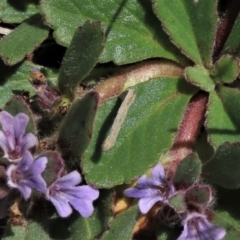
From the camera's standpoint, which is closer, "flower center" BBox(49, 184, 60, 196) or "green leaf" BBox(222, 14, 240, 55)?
"flower center" BBox(49, 184, 60, 196)

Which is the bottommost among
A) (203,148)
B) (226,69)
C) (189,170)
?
(203,148)

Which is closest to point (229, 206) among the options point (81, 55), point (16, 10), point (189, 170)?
point (189, 170)

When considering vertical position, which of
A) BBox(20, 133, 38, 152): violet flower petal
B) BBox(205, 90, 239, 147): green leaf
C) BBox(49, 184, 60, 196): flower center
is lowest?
BBox(49, 184, 60, 196): flower center

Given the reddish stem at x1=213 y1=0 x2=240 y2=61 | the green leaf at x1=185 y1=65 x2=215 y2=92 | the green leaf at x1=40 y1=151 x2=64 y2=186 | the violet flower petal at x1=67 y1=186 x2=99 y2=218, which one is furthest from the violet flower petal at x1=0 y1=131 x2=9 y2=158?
the reddish stem at x1=213 y1=0 x2=240 y2=61

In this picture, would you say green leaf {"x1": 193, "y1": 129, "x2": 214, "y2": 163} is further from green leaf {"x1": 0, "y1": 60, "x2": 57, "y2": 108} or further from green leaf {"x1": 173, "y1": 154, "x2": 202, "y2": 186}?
green leaf {"x1": 0, "y1": 60, "x2": 57, "y2": 108}

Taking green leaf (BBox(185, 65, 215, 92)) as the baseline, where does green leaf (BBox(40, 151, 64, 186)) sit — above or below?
below

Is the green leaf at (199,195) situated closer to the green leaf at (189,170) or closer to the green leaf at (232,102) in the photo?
the green leaf at (189,170)

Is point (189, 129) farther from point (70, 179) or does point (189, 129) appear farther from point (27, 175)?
point (27, 175)
